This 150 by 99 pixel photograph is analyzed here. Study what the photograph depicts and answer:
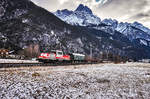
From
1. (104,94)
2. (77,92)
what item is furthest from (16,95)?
(104,94)

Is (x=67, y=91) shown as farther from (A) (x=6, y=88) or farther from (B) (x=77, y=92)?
(A) (x=6, y=88)

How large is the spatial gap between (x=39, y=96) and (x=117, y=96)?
5560 mm

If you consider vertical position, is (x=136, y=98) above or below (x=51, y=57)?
below

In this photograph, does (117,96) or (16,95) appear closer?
(16,95)

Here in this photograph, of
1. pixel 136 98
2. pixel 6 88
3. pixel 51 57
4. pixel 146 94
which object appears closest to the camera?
pixel 6 88

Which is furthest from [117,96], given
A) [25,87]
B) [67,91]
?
[25,87]

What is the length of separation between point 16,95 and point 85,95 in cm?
457

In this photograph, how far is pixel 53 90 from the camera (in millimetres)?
9258

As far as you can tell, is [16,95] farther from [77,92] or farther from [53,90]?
[77,92]

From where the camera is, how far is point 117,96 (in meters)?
9.30

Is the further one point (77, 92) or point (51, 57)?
point (51, 57)

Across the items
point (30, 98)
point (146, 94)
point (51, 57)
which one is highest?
point (51, 57)

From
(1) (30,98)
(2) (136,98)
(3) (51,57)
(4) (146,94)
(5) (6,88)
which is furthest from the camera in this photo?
(3) (51,57)

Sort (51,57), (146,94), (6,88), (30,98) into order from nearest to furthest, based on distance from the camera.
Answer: (30,98)
(6,88)
(146,94)
(51,57)
